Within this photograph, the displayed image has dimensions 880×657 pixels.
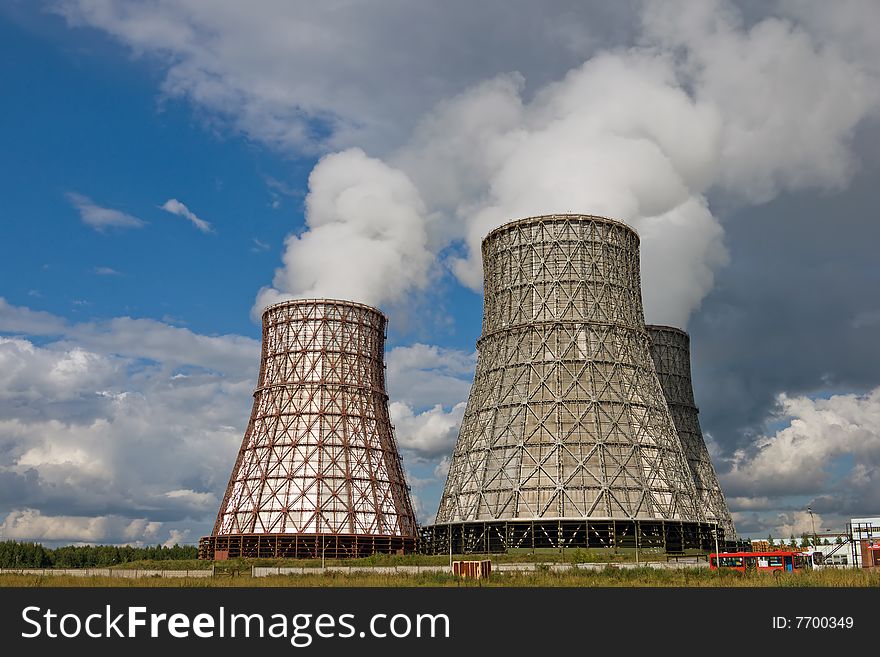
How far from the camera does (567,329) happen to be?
69.4 meters

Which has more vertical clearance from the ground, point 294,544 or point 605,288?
point 605,288

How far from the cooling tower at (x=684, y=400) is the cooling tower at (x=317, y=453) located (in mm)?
29963

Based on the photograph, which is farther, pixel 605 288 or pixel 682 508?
pixel 605 288

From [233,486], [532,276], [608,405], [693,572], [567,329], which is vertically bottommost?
[693,572]

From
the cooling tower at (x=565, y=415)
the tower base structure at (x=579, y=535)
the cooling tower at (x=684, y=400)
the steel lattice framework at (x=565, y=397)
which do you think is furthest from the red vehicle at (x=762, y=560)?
the cooling tower at (x=684, y=400)

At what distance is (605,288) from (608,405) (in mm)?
10568

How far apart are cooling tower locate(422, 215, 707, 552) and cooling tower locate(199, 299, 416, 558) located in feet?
40.5

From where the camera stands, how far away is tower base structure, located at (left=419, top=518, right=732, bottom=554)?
61.4 meters

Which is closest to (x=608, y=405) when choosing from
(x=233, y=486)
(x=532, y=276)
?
(x=532, y=276)

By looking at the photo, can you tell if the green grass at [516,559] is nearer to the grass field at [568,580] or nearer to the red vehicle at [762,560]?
the red vehicle at [762,560]

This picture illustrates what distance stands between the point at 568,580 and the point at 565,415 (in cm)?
2768

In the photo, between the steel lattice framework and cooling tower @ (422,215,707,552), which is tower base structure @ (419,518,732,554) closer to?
cooling tower @ (422,215,707,552)

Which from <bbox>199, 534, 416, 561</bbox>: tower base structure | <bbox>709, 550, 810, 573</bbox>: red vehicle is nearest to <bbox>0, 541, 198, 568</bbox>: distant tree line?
<bbox>199, 534, 416, 561</bbox>: tower base structure

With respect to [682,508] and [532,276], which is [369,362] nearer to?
[532,276]
